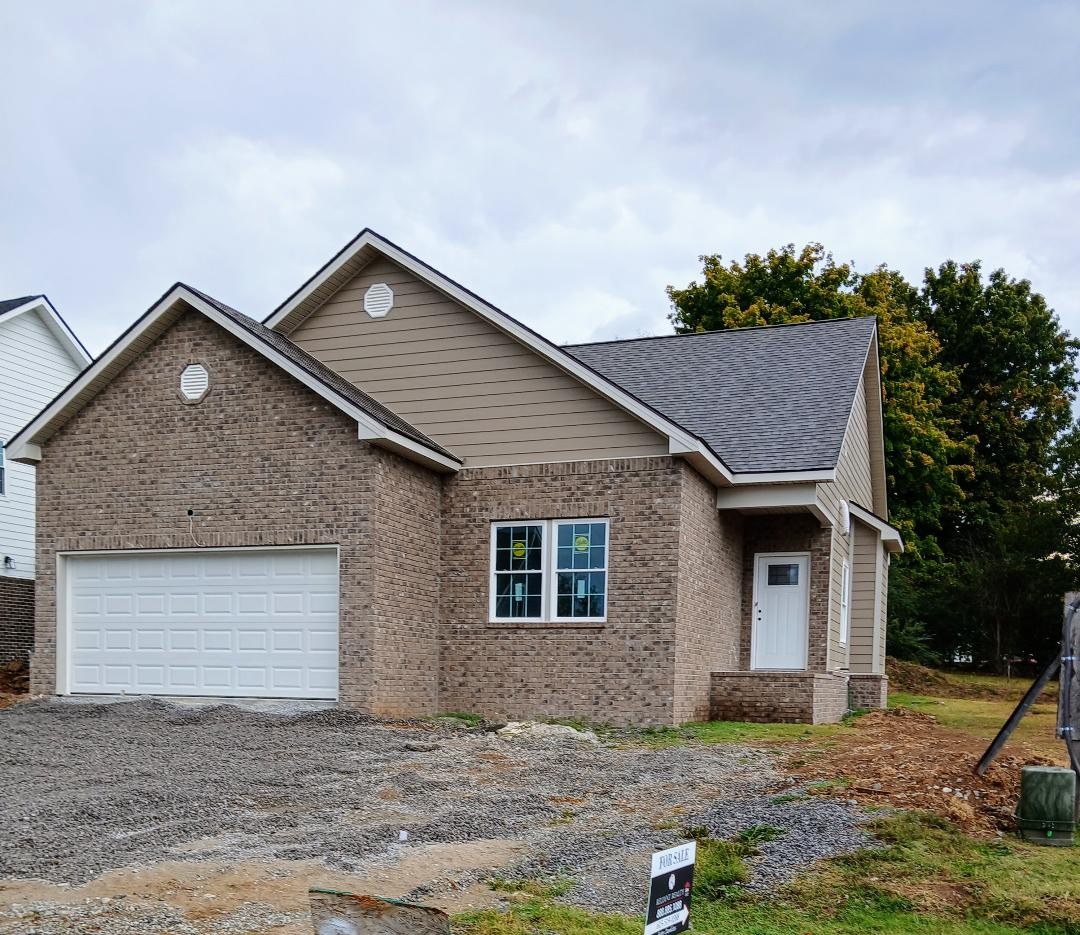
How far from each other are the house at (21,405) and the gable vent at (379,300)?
9.97 meters

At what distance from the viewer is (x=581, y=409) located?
54.6 ft

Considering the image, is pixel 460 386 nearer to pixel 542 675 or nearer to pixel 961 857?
pixel 542 675

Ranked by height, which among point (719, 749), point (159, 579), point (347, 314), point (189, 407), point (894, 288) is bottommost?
point (719, 749)

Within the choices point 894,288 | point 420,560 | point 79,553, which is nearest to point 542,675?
point 420,560

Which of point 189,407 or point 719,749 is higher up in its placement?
point 189,407

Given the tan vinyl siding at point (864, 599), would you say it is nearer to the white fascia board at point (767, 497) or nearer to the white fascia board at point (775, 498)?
the white fascia board at point (775, 498)

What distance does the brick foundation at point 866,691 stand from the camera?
20.7 meters

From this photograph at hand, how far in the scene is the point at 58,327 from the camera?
26406mm

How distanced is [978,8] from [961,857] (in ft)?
24.7

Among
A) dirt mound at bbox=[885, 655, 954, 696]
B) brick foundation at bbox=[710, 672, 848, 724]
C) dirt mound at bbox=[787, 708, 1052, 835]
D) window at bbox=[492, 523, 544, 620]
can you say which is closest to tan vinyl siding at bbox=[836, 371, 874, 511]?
brick foundation at bbox=[710, 672, 848, 724]

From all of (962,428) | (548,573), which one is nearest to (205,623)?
(548,573)

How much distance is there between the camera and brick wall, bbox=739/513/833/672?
18859mm

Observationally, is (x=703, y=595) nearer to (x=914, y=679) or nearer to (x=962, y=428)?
(x=914, y=679)

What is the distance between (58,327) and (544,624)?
50.8 feet
